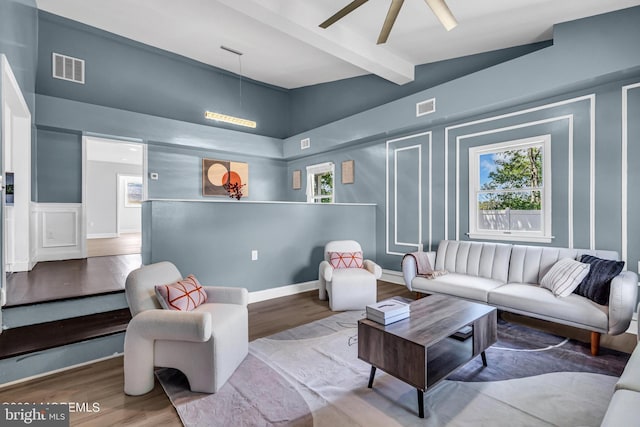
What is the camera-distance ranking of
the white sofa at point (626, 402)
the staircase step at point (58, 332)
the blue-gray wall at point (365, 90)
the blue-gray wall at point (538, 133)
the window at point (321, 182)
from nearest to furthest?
the white sofa at point (626, 402) → the staircase step at point (58, 332) → the blue-gray wall at point (538, 133) → the blue-gray wall at point (365, 90) → the window at point (321, 182)

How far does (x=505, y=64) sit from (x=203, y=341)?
4.23m

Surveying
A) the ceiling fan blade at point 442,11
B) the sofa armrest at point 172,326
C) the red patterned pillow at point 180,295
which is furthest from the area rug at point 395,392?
the ceiling fan blade at point 442,11

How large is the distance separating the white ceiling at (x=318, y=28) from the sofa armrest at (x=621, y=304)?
2.57m

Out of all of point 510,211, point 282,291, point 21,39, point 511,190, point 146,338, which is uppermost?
point 21,39

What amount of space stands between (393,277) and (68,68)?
622 centimetres

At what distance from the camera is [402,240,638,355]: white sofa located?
247cm

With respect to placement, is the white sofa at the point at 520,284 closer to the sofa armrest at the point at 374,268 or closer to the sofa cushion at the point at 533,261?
the sofa cushion at the point at 533,261

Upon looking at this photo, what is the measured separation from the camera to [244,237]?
401 cm

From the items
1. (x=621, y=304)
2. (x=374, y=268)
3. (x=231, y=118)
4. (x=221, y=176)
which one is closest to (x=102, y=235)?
(x=221, y=176)

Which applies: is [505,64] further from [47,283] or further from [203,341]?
[47,283]

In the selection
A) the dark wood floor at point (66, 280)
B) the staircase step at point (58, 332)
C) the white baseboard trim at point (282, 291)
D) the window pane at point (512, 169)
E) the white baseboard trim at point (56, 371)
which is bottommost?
the white baseboard trim at point (56, 371)

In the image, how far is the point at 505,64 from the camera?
3600 mm

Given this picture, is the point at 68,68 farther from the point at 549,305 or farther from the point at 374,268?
the point at 549,305

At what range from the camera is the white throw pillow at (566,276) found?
2.80 m
